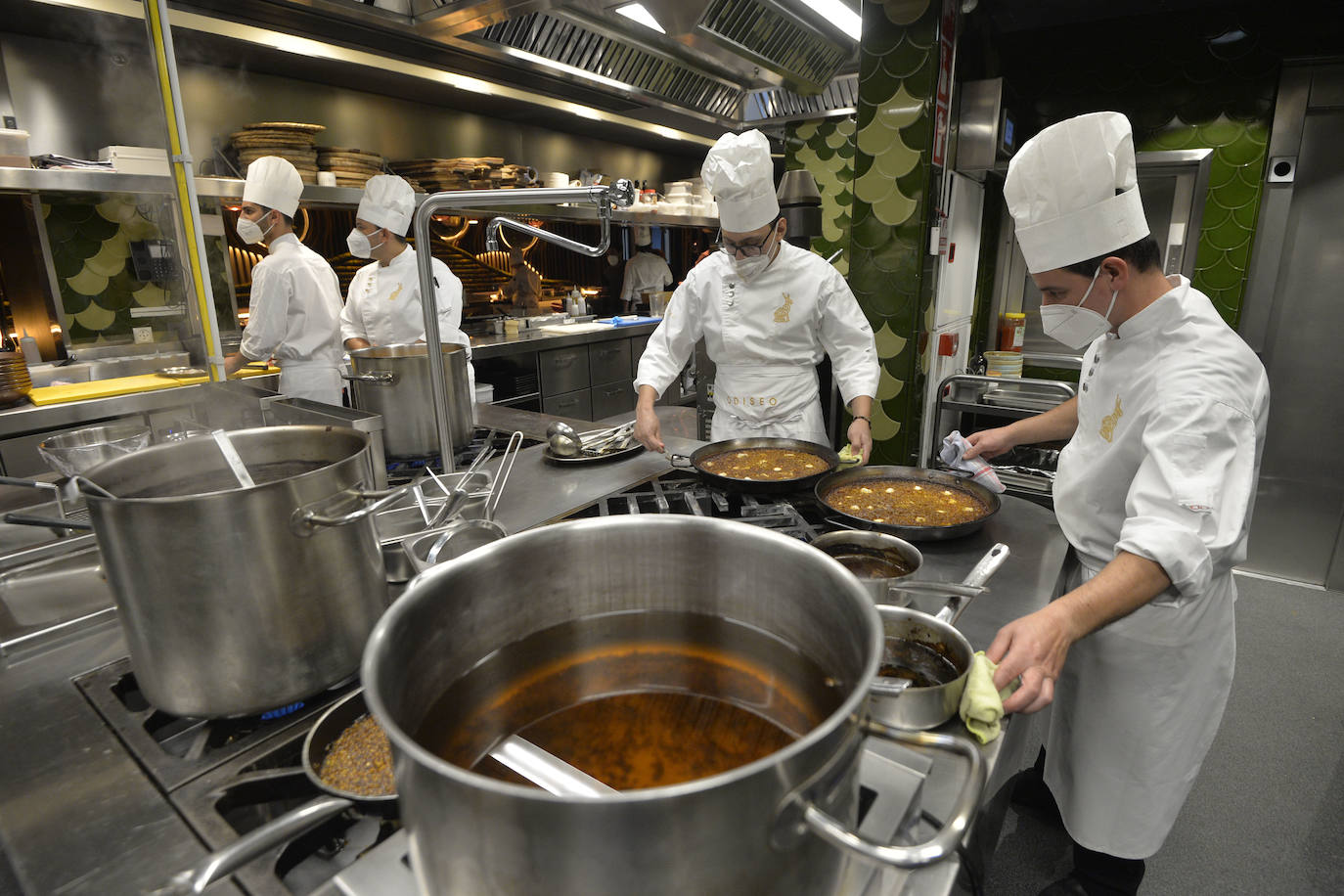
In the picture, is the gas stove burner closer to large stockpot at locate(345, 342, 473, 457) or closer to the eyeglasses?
large stockpot at locate(345, 342, 473, 457)

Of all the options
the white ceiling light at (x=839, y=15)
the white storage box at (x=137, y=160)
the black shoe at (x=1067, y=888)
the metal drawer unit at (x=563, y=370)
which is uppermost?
the white ceiling light at (x=839, y=15)

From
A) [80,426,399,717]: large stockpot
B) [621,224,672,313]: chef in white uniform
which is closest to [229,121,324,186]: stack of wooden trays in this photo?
[80,426,399,717]: large stockpot

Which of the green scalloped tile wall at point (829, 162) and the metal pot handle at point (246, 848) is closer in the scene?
the metal pot handle at point (246, 848)

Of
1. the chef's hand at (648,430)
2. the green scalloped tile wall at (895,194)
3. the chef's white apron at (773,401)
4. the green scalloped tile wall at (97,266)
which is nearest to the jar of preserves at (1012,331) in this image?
the green scalloped tile wall at (895,194)

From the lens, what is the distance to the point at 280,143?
13.1ft

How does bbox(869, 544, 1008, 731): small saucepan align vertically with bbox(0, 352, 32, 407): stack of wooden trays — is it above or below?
below

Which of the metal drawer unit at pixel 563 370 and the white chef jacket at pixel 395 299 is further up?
the white chef jacket at pixel 395 299

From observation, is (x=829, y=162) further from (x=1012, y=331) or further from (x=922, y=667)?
(x=922, y=667)

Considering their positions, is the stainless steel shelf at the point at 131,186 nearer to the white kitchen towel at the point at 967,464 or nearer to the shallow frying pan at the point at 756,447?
the shallow frying pan at the point at 756,447

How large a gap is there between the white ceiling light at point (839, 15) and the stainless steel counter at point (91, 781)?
133 inches

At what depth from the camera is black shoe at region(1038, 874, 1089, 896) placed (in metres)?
1.69

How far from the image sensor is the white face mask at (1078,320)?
1.47 metres

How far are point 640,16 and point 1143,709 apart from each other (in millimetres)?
3758

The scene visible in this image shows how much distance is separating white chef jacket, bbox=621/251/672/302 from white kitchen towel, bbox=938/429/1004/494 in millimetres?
6344
